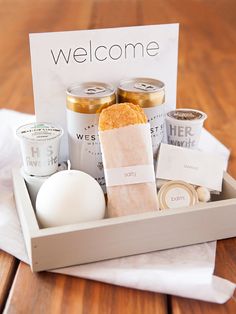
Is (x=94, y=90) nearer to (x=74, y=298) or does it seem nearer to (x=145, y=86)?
(x=145, y=86)

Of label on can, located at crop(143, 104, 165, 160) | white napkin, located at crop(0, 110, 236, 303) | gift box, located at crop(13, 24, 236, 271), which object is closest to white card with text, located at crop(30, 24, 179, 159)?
gift box, located at crop(13, 24, 236, 271)

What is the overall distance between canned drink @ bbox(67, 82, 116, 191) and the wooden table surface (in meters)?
0.21

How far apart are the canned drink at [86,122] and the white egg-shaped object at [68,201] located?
0.33ft

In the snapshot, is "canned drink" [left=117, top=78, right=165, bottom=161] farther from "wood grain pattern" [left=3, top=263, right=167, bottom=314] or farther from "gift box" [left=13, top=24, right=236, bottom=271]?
"wood grain pattern" [left=3, top=263, right=167, bottom=314]

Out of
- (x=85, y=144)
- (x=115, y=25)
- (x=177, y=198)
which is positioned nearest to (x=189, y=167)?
(x=177, y=198)

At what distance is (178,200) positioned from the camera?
817 mm

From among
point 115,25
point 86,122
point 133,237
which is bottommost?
point 115,25

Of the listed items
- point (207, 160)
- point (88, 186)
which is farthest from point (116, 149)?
point (207, 160)

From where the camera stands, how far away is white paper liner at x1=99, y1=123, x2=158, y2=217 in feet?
2.58

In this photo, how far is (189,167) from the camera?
866mm

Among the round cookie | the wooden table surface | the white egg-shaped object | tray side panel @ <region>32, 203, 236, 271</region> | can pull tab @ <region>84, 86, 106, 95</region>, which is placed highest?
can pull tab @ <region>84, 86, 106, 95</region>

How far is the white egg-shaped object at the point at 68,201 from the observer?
2.42ft

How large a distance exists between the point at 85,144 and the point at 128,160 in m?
0.10

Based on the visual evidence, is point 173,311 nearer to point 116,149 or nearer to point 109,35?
point 116,149
